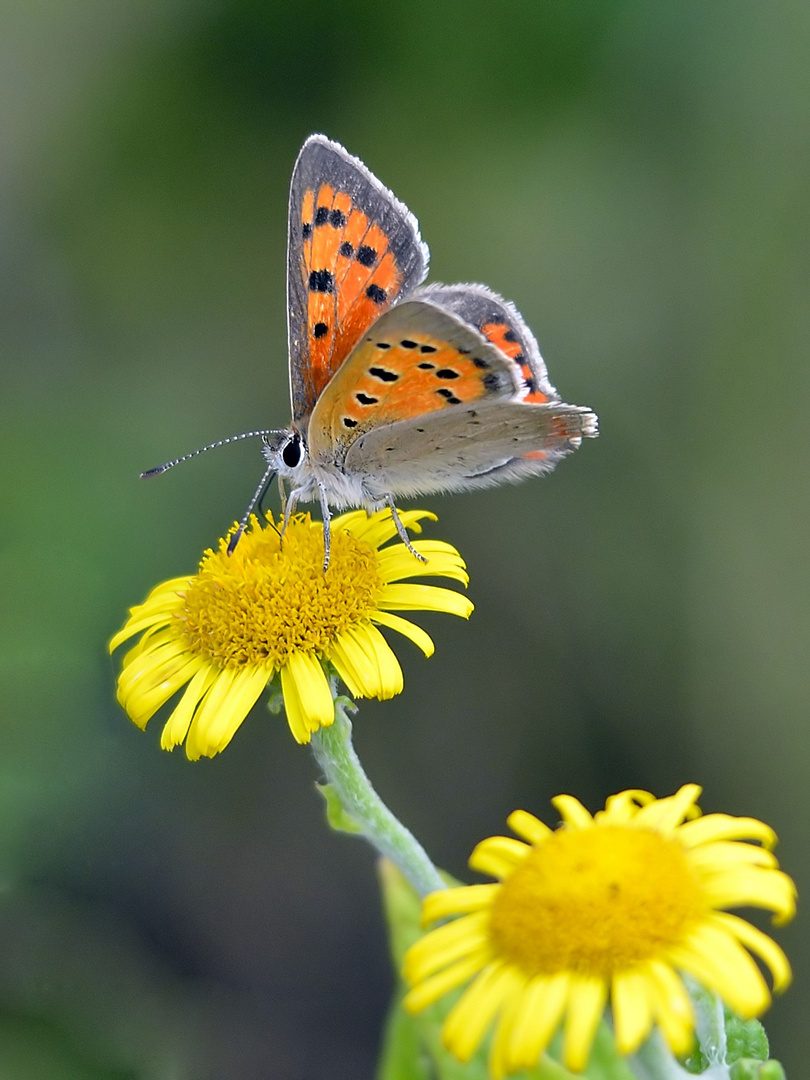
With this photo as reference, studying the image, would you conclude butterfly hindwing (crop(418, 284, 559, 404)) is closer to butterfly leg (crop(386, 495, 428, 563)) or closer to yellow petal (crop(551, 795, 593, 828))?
butterfly leg (crop(386, 495, 428, 563))

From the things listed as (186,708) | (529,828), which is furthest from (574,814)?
(186,708)

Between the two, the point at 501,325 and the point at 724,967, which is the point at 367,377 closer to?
the point at 501,325

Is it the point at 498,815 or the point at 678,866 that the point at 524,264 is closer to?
the point at 498,815

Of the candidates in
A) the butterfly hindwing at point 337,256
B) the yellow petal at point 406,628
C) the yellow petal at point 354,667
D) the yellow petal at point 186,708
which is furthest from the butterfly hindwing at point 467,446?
the yellow petal at point 186,708

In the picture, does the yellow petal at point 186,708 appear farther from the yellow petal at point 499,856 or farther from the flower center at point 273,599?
the yellow petal at point 499,856

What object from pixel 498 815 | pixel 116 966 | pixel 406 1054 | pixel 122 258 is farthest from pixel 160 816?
pixel 122 258

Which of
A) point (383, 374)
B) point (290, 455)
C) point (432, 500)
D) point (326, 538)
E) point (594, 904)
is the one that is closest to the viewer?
point (594, 904)

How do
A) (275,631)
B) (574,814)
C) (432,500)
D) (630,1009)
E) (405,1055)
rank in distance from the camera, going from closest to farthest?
1. (630,1009)
2. (574,814)
3. (405,1055)
4. (275,631)
5. (432,500)
